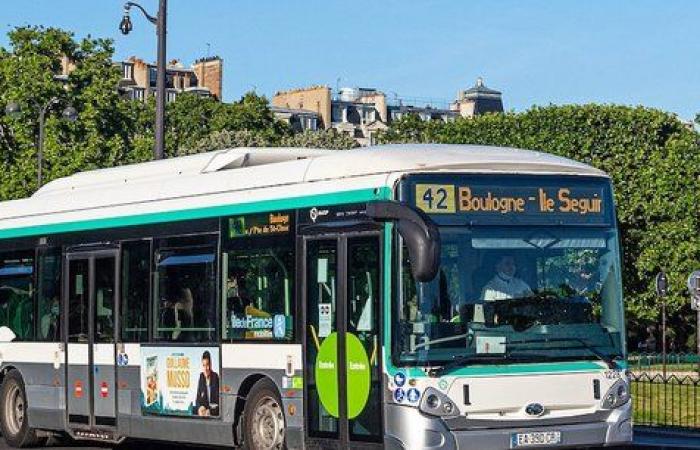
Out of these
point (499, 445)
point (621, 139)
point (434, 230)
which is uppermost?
point (621, 139)

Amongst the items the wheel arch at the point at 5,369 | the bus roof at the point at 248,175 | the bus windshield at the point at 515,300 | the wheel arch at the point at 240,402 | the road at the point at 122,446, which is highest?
the bus roof at the point at 248,175

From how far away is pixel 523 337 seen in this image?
1459cm

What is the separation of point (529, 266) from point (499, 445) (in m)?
1.63

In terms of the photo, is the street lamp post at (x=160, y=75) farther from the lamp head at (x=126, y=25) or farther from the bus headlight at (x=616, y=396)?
the bus headlight at (x=616, y=396)

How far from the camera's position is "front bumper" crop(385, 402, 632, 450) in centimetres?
1425

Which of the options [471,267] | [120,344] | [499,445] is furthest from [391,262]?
[120,344]

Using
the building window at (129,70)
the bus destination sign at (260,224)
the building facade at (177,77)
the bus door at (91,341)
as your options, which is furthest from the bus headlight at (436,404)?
the building window at (129,70)

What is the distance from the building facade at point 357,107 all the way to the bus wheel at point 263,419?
133351mm

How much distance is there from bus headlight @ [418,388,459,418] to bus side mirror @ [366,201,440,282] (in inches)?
40.1

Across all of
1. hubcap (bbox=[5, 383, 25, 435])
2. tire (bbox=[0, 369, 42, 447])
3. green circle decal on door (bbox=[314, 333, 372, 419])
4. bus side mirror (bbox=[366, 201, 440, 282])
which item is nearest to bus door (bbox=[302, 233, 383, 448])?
green circle decal on door (bbox=[314, 333, 372, 419])

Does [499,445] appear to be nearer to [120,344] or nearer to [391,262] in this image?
[391,262]

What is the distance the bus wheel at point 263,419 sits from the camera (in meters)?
16.4

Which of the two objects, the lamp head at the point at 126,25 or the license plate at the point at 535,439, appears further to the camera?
the lamp head at the point at 126,25

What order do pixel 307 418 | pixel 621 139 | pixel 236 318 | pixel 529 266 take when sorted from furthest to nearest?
pixel 621 139, pixel 236 318, pixel 307 418, pixel 529 266
